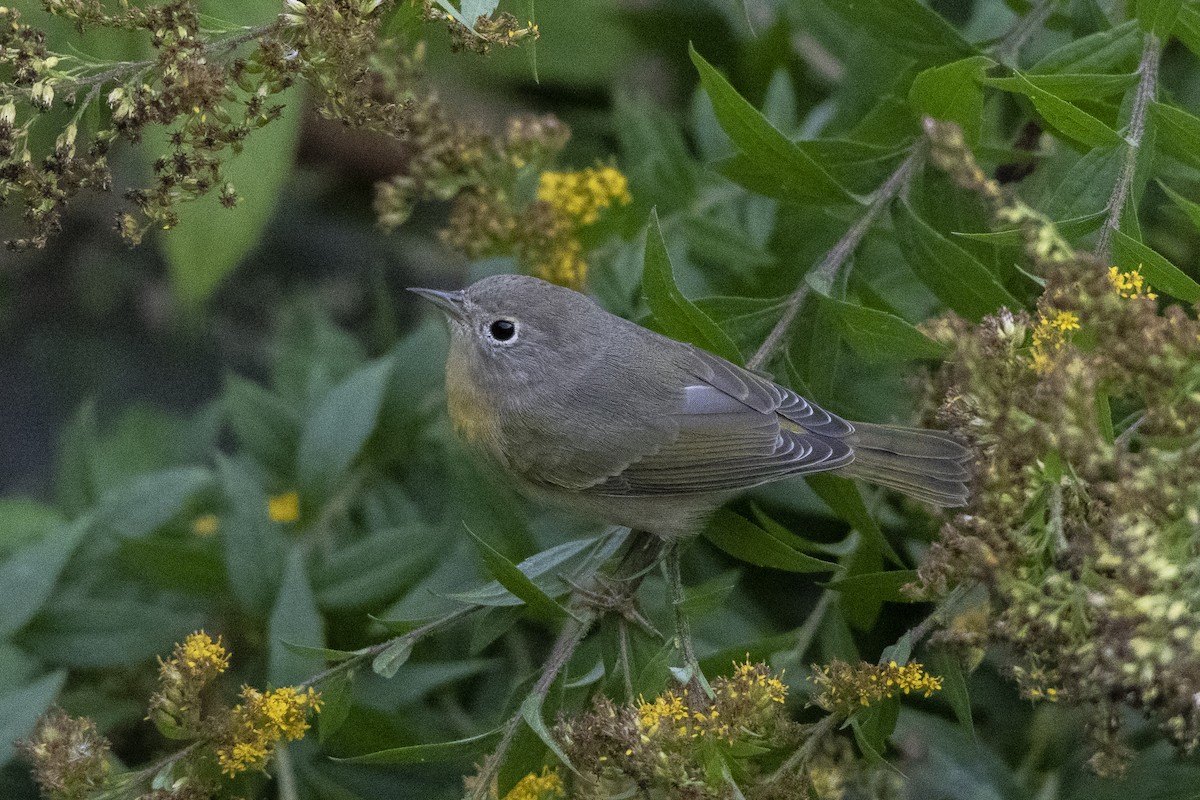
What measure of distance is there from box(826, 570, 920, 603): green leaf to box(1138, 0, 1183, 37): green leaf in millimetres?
1310

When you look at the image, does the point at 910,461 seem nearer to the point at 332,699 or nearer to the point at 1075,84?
the point at 1075,84

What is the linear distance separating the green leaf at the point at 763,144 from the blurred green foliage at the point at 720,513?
0.01m

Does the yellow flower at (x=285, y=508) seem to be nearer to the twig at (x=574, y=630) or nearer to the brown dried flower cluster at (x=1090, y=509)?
the twig at (x=574, y=630)

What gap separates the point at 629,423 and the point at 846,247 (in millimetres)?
813

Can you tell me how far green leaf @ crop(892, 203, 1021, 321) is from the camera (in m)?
2.66

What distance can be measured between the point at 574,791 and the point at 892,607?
1.45 m

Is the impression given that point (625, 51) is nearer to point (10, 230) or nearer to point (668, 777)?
point (10, 230)

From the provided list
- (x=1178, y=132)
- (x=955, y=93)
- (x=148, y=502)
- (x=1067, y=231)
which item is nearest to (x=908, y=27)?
(x=955, y=93)

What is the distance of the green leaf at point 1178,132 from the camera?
260 cm

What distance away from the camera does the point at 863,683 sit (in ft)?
7.22

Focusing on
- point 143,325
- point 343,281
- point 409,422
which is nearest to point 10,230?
point 143,325

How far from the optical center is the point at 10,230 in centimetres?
518

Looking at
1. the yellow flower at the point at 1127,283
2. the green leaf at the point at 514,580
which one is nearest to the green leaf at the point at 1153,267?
the yellow flower at the point at 1127,283

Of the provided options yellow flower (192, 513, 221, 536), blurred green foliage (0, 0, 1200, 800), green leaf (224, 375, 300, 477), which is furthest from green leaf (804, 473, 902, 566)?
yellow flower (192, 513, 221, 536)
